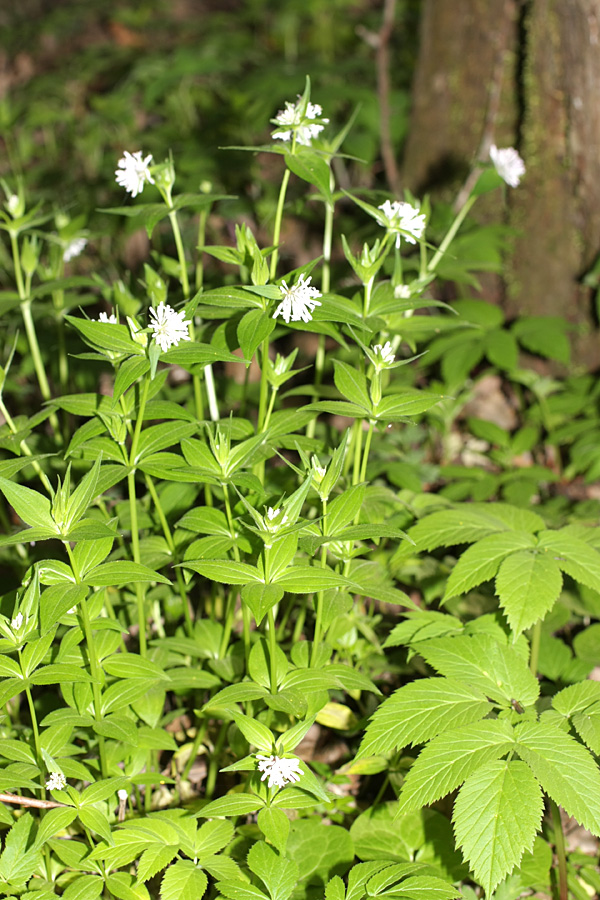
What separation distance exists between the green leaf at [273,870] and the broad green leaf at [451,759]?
23cm

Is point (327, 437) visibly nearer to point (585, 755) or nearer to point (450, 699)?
point (450, 699)

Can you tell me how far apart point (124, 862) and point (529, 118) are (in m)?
3.16

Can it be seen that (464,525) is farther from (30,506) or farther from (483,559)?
(30,506)

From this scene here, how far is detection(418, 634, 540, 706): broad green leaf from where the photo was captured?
1514 millimetres

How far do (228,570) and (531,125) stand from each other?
2712 mm

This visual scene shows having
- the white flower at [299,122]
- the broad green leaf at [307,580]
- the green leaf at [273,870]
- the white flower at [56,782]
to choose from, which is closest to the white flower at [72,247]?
the white flower at [299,122]

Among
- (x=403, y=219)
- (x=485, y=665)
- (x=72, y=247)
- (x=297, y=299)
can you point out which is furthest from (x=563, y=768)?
(x=72, y=247)

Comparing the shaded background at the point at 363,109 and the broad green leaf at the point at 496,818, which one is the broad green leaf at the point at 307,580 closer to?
the broad green leaf at the point at 496,818

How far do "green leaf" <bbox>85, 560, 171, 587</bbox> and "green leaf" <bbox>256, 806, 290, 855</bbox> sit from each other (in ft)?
1.54

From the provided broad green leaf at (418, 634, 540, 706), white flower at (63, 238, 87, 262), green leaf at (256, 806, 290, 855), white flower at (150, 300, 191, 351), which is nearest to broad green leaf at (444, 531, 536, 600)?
broad green leaf at (418, 634, 540, 706)

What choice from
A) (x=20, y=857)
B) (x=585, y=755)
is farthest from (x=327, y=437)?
(x=20, y=857)

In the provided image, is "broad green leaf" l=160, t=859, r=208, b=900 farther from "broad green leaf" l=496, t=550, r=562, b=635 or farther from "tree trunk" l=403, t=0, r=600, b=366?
"tree trunk" l=403, t=0, r=600, b=366

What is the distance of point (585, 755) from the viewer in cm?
136

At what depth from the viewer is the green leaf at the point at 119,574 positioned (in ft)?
4.25
